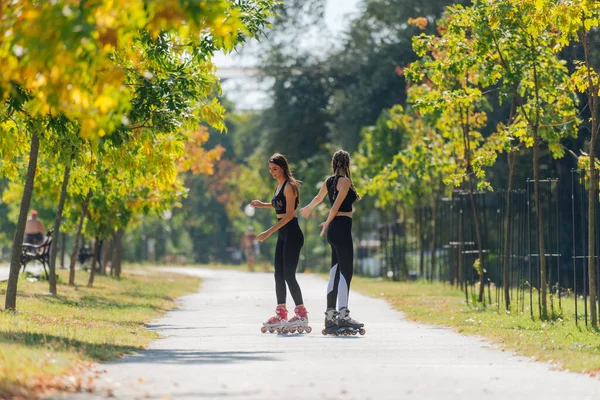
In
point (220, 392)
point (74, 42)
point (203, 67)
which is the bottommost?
point (220, 392)

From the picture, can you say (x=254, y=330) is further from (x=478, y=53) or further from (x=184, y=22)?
(x=184, y=22)

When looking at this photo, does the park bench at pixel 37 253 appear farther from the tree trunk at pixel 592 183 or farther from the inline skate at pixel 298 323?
the tree trunk at pixel 592 183

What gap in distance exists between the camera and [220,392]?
8.58 meters

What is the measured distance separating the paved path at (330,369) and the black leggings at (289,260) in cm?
56

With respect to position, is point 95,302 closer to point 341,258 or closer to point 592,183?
point 341,258

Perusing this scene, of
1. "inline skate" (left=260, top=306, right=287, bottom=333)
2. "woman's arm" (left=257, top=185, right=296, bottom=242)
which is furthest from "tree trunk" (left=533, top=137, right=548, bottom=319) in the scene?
"inline skate" (left=260, top=306, right=287, bottom=333)

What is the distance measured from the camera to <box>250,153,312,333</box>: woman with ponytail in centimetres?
1444

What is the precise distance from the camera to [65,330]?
13484mm

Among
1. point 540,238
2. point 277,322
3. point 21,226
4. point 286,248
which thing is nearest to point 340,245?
point 286,248

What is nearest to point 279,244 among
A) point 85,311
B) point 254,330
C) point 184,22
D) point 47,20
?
point 254,330

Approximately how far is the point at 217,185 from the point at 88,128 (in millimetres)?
66176

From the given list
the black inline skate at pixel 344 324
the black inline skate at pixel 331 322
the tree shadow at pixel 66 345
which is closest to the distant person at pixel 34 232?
the black inline skate at pixel 331 322

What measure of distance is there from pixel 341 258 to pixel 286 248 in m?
0.85

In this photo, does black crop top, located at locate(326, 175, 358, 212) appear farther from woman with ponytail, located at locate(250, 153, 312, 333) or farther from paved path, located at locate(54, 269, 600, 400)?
paved path, located at locate(54, 269, 600, 400)
